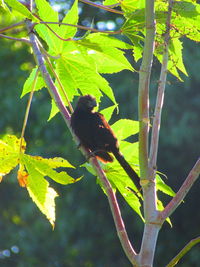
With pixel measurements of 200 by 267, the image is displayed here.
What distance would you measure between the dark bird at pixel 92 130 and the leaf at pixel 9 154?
1.22m

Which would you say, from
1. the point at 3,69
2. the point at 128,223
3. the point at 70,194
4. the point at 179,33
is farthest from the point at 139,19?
the point at 3,69

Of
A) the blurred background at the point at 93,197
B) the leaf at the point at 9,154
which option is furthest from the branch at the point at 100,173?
the blurred background at the point at 93,197

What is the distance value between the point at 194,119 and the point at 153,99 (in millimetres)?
1553

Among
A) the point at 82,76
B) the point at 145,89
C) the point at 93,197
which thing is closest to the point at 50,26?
the point at 82,76

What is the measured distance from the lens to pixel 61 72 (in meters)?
2.29

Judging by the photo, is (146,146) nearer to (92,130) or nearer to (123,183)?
(123,183)

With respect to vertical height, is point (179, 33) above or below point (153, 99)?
above

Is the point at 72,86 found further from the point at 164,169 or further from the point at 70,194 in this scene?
the point at 70,194

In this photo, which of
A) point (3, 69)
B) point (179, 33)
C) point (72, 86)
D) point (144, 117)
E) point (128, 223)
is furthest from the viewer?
point (3, 69)

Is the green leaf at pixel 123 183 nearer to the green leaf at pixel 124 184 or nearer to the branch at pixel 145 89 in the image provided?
the green leaf at pixel 124 184

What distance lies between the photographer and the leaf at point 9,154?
197 centimetres

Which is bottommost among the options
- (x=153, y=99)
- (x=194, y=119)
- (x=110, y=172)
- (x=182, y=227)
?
(x=182, y=227)

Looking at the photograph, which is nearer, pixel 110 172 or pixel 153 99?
pixel 110 172

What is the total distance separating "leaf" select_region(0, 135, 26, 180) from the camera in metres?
1.97
